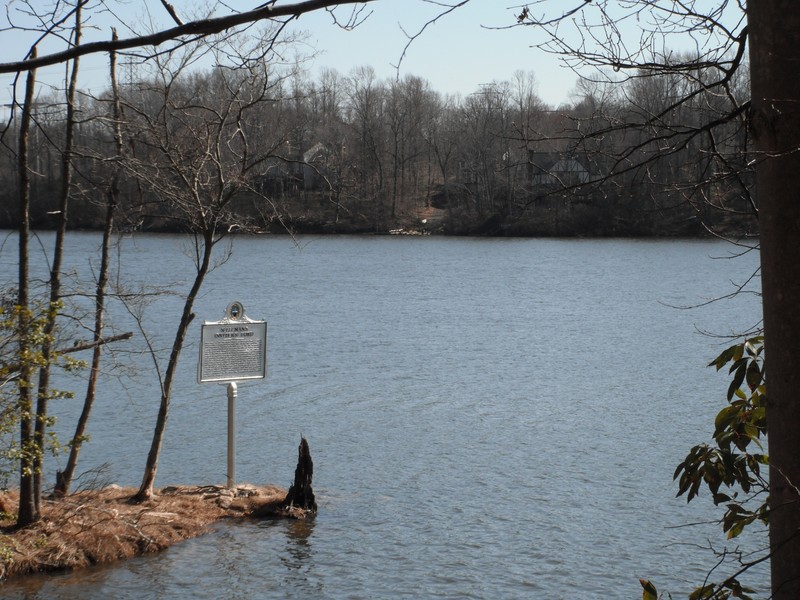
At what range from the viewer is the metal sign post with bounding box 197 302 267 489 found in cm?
1238

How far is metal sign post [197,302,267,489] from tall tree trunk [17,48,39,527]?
10.1 ft

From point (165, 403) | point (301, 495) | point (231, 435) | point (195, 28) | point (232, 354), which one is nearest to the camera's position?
point (195, 28)

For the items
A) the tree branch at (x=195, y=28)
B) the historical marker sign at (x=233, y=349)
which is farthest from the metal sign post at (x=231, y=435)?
the tree branch at (x=195, y=28)

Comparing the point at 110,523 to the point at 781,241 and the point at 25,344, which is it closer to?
the point at 25,344

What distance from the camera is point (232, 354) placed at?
12617 millimetres

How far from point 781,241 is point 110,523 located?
892 cm

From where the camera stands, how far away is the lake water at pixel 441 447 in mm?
10336

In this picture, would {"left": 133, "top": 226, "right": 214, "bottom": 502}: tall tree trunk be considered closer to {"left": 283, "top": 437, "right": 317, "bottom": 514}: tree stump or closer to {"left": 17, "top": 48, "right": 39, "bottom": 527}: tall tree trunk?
{"left": 283, "top": 437, "right": 317, "bottom": 514}: tree stump

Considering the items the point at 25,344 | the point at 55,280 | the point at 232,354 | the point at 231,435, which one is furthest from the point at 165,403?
the point at 25,344

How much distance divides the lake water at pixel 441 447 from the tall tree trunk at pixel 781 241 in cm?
183

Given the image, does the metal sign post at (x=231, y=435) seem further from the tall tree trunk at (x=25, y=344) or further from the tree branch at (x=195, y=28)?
the tree branch at (x=195, y=28)

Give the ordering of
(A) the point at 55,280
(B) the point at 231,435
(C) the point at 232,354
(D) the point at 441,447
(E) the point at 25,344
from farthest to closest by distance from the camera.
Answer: (D) the point at 441,447 → (C) the point at 232,354 → (B) the point at 231,435 → (A) the point at 55,280 → (E) the point at 25,344

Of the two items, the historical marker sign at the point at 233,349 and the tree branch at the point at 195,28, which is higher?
the tree branch at the point at 195,28

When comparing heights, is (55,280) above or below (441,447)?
above
